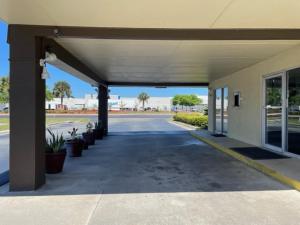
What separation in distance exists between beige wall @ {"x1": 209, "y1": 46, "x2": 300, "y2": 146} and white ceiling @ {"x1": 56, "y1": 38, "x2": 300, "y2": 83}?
29 cm

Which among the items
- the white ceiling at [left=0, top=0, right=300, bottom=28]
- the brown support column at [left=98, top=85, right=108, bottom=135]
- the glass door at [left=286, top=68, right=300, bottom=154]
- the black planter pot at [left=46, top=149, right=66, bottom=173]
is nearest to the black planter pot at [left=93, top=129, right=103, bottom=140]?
the brown support column at [left=98, top=85, right=108, bottom=135]

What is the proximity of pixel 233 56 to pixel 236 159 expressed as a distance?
2.98 meters

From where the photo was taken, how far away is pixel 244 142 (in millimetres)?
11688

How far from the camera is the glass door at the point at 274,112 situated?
8.88 m

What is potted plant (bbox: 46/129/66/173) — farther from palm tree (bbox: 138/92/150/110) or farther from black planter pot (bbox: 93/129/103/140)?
Answer: palm tree (bbox: 138/92/150/110)

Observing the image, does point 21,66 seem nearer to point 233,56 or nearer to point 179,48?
point 179,48

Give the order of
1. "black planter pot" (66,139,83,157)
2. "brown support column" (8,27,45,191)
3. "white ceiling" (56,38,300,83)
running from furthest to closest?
"black planter pot" (66,139,83,157) → "white ceiling" (56,38,300,83) → "brown support column" (8,27,45,191)

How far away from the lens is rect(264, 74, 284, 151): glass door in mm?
8875

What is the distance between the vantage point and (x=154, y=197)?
5.11 metres

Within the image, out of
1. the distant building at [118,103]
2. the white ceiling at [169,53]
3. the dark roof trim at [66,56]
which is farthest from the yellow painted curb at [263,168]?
the distant building at [118,103]

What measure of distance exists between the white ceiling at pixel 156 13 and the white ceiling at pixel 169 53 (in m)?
1.40

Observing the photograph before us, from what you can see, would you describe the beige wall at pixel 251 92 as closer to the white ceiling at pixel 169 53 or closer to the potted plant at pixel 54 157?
the white ceiling at pixel 169 53

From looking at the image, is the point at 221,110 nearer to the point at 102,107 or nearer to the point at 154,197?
the point at 102,107

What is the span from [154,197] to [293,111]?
5.11 m
